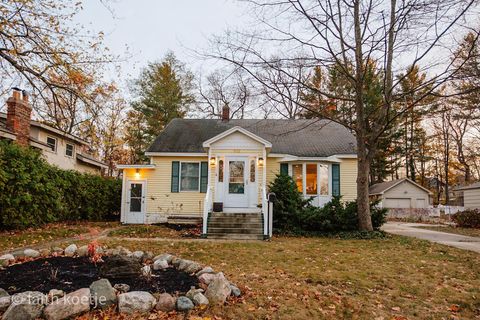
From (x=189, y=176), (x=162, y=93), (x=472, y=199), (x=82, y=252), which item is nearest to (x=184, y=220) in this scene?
(x=189, y=176)

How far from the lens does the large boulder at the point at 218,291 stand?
386 centimetres

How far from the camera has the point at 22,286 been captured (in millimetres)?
3979

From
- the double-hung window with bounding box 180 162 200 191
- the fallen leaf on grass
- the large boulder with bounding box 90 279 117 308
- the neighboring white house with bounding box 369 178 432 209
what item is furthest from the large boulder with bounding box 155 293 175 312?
the neighboring white house with bounding box 369 178 432 209

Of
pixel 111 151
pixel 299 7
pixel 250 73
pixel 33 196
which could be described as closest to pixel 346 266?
pixel 250 73

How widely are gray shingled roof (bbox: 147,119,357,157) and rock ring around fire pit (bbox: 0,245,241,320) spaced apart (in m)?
9.45

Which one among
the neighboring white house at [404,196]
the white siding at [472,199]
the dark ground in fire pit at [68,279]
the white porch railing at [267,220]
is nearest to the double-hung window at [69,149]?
the white porch railing at [267,220]

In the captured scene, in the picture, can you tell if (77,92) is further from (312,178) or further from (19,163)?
(312,178)

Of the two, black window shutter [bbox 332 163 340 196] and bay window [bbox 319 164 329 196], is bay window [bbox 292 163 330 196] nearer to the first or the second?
bay window [bbox 319 164 329 196]

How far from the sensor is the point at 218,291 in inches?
154

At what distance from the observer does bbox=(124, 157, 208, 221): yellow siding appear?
14.2m

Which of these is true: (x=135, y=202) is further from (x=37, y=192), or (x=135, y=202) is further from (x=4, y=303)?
(x=4, y=303)

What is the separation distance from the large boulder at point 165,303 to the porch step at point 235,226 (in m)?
6.54

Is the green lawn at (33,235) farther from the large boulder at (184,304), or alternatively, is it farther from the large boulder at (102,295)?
the large boulder at (184,304)

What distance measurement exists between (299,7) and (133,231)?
9.65m
